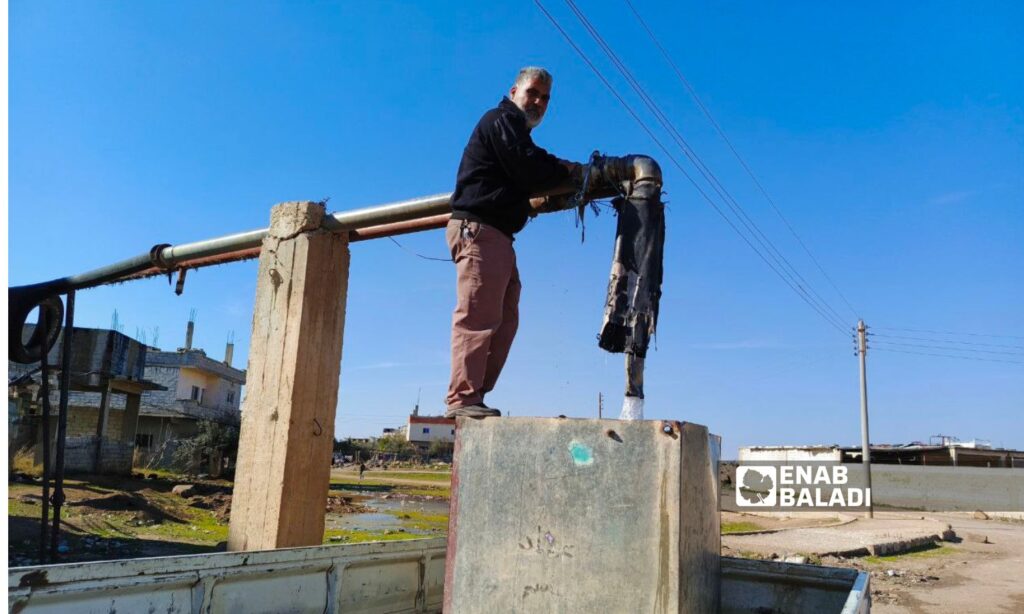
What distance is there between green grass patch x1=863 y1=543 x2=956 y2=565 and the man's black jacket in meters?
11.3

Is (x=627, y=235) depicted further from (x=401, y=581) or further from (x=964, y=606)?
(x=964, y=606)

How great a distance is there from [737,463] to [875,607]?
66.6 feet

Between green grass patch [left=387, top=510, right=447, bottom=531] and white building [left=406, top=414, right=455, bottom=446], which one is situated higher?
white building [left=406, top=414, right=455, bottom=446]

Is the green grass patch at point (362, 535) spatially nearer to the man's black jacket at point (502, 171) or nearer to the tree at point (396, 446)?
the man's black jacket at point (502, 171)

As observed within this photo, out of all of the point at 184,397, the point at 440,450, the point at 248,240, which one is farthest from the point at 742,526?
the point at 440,450

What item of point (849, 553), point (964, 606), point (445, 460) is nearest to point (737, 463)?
point (849, 553)

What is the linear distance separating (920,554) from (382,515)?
11.4 metres

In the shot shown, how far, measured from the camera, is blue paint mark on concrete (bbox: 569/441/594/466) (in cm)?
212

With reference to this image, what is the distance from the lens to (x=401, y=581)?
307 centimetres

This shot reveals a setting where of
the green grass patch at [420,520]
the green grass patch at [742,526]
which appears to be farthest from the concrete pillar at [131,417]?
the green grass patch at [742,526]

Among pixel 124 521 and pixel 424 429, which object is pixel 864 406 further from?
pixel 424 429

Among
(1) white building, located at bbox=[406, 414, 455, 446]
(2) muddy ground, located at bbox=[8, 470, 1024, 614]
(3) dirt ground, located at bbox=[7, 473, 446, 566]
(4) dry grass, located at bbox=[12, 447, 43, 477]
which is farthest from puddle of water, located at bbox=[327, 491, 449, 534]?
(1) white building, located at bbox=[406, 414, 455, 446]

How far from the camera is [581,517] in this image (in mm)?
2109

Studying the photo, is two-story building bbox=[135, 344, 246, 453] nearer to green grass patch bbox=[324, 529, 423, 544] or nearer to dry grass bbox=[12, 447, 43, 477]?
dry grass bbox=[12, 447, 43, 477]
